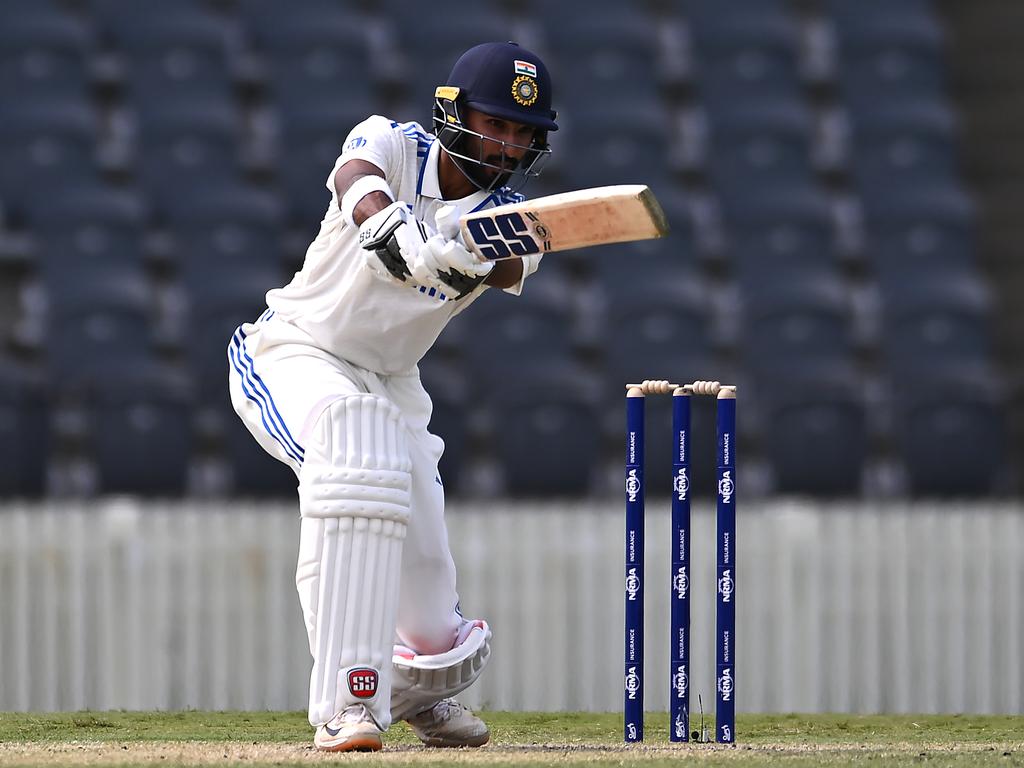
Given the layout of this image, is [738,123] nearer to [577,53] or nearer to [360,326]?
[577,53]

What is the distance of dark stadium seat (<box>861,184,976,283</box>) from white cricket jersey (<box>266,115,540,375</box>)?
18.0 feet

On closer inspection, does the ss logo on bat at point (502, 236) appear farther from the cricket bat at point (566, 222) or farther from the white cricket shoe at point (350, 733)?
the white cricket shoe at point (350, 733)

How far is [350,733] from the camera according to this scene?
9.53ft

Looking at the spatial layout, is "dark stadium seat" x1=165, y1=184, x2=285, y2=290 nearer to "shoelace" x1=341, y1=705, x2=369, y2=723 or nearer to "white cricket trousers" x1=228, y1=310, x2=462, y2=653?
"white cricket trousers" x1=228, y1=310, x2=462, y2=653

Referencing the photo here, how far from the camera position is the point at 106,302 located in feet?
24.6

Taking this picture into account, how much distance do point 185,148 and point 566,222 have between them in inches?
237

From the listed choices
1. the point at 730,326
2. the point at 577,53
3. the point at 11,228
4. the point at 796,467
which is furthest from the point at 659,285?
the point at 11,228

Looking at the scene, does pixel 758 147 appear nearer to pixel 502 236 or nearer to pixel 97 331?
pixel 97 331

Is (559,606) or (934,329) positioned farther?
(934,329)

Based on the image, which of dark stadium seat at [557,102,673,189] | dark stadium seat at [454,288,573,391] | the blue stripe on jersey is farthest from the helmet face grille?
dark stadium seat at [557,102,673,189]

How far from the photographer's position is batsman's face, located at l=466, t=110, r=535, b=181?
315 cm

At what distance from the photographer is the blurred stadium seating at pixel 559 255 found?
23.1ft

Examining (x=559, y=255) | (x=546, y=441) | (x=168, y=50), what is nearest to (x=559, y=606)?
(x=546, y=441)

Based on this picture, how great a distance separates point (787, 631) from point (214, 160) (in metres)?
4.22
